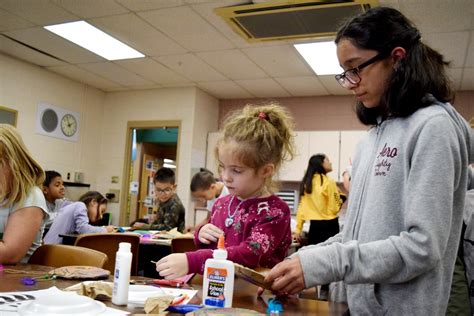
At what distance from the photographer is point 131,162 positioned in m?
7.27

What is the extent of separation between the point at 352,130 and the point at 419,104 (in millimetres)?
5580

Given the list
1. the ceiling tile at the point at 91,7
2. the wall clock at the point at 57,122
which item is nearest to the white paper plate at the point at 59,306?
the ceiling tile at the point at 91,7

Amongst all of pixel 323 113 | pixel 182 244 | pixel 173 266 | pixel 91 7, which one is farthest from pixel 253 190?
pixel 323 113

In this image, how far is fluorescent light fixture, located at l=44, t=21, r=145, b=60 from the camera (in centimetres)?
458

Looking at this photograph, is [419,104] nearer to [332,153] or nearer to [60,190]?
[60,190]

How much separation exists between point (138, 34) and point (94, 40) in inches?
25.2

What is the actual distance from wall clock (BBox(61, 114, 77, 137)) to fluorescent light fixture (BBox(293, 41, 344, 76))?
373 cm

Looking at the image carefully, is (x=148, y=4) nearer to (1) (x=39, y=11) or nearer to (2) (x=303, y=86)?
(1) (x=39, y=11)

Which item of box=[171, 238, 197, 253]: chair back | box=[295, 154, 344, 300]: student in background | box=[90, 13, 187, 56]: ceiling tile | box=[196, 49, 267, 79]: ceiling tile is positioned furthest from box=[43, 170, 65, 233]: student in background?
box=[295, 154, 344, 300]: student in background

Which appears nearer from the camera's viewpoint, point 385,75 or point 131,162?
point 385,75

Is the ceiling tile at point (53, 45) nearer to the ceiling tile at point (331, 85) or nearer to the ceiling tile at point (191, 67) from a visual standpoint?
the ceiling tile at point (191, 67)

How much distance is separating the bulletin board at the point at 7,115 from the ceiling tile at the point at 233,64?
8.53 ft

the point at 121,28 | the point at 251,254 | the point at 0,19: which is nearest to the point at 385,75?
the point at 251,254

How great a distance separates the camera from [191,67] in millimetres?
5695
